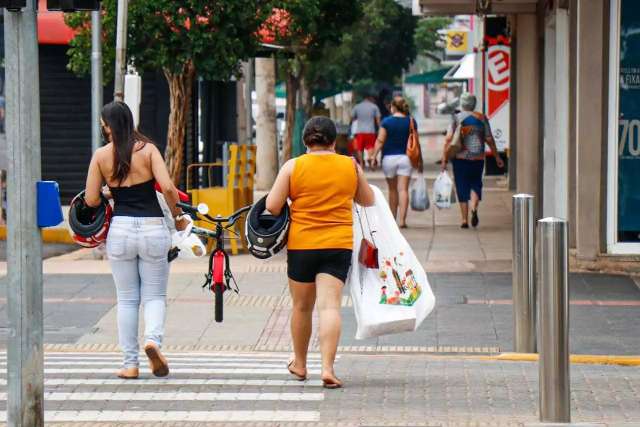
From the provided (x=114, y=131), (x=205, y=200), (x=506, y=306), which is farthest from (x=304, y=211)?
(x=205, y=200)

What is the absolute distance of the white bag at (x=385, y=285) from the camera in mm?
8234

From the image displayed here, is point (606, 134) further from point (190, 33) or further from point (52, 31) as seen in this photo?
point (52, 31)

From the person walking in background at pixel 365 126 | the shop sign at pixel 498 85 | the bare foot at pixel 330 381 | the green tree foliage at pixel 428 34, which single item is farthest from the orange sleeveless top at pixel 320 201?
the green tree foliage at pixel 428 34

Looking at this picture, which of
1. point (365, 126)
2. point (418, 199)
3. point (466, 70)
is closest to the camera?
point (418, 199)

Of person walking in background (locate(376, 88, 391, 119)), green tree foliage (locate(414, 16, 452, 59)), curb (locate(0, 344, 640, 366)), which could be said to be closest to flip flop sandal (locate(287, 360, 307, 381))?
curb (locate(0, 344, 640, 366))

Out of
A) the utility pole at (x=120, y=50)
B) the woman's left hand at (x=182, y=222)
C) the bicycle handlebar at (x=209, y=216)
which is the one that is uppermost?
the utility pole at (x=120, y=50)

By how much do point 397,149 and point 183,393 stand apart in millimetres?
10345

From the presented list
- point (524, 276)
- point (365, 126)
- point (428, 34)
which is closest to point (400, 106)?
point (524, 276)

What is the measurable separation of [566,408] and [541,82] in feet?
41.3

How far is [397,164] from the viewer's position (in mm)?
18062

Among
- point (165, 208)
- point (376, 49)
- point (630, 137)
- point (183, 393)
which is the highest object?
point (376, 49)

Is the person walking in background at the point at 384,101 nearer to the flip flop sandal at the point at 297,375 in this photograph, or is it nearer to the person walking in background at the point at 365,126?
the person walking in background at the point at 365,126

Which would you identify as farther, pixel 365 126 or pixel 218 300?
pixel 365 126

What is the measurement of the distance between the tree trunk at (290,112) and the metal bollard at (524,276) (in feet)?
60.3
